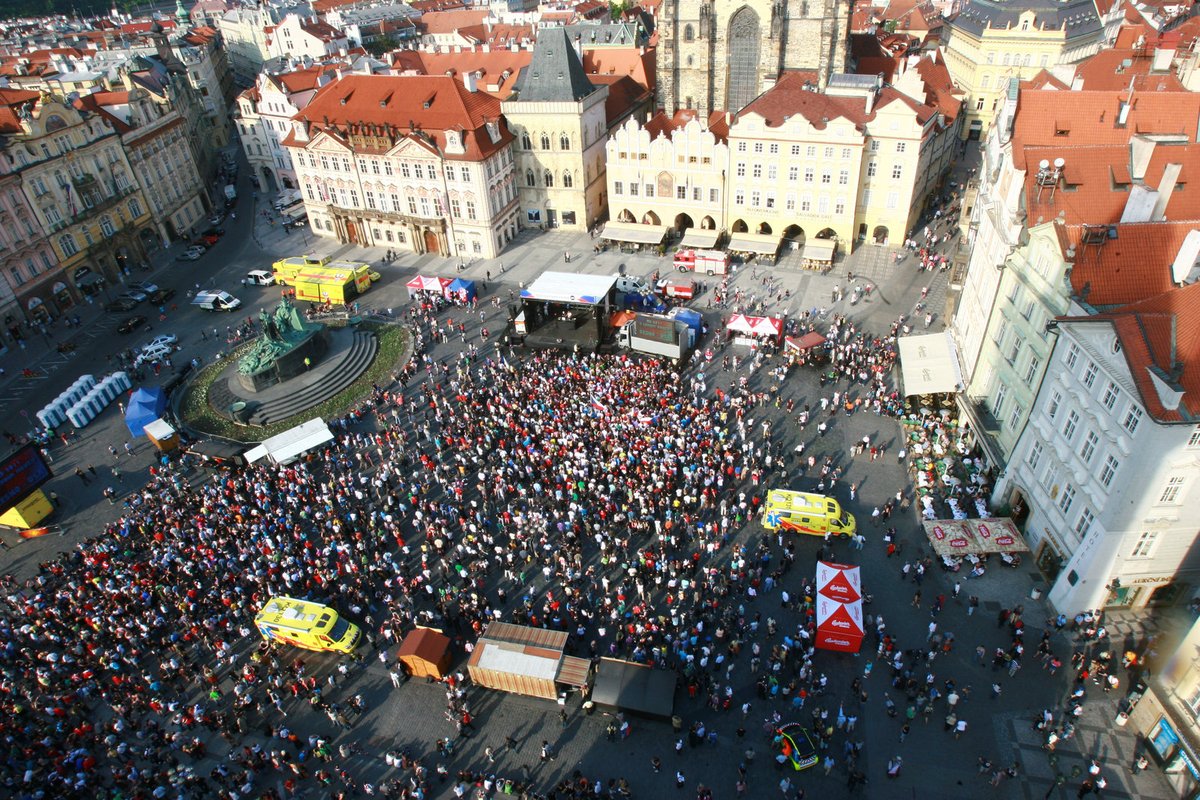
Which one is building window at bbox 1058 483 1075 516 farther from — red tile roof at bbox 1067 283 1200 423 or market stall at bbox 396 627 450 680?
market stall at bbox 396 627 450 680

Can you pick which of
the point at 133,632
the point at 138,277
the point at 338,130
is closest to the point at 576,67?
the point at 338,130

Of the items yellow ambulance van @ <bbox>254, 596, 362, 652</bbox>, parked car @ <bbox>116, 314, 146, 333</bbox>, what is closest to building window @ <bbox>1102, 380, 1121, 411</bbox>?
yellow ambulance van @ <bbox>254, 596, 362, 652</bbox>

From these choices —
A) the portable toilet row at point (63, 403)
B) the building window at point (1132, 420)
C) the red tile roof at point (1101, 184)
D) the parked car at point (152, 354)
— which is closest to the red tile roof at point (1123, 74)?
the red tile roof at point (1101, 184)

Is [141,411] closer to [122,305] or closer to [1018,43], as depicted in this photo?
[122,305]

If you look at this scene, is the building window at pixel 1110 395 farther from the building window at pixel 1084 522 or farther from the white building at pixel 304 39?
the white building at pixel 304 39

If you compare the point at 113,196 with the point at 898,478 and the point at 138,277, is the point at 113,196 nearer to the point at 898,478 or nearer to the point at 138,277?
the point at 138,277

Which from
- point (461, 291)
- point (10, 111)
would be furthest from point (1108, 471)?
point (10, 111)
